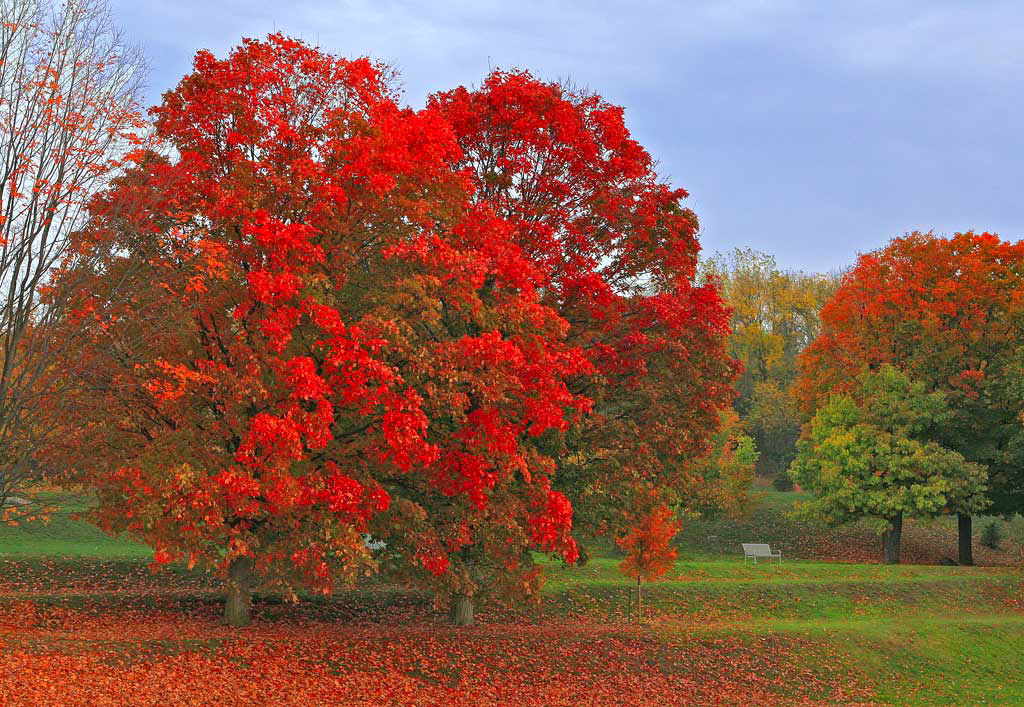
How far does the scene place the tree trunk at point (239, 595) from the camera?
19.0 metres

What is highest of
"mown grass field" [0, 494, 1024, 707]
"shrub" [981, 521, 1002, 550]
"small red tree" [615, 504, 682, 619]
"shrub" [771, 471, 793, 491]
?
"shrub" [771, 471, 793, 491]

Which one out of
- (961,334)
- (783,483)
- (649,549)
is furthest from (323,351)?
(783,483)

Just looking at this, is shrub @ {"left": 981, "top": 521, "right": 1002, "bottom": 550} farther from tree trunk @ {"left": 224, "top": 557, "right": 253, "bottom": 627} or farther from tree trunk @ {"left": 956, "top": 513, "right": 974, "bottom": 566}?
tree trunk @ {"left": 224, "top": 557, "right": 253, "bottom": 627}

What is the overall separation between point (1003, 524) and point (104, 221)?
48.3 meters

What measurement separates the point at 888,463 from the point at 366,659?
1036 inches

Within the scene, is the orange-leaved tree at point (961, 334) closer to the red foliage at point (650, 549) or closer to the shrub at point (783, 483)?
the shrub at point (783, 483)

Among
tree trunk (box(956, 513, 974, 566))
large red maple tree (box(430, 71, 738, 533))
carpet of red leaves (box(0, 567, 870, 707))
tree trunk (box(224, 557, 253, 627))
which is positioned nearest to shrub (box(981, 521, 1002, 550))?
tree trunk (box(956, 513, 974, 566))

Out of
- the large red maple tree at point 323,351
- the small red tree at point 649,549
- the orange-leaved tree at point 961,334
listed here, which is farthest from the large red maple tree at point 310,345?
the orange-leaved tree at point 961,334

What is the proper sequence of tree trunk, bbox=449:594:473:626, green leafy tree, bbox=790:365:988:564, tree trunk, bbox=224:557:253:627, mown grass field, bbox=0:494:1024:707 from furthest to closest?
green leafy tree, bbox=790:365:988:564 → tree trunk, bbox=449:594:473:626 → tree trunk, bbox=224:557:253:627 → mown grass field, bbox=0:494:1024:707

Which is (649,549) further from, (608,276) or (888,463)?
(888,463)

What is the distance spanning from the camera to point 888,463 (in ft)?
121

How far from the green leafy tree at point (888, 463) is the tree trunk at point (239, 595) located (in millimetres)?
26146

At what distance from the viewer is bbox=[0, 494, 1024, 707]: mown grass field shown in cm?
1526

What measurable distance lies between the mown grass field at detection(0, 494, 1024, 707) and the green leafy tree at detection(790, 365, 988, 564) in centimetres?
439
